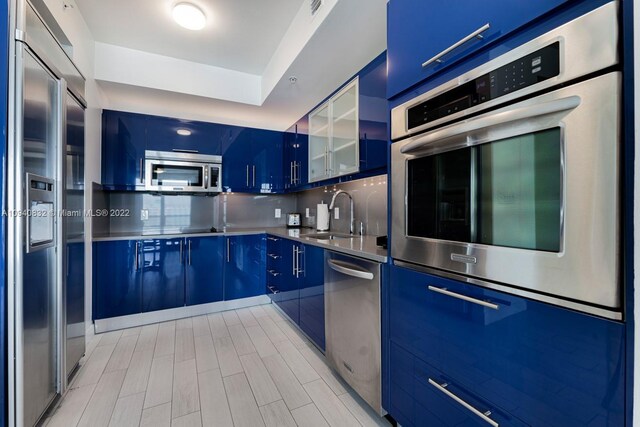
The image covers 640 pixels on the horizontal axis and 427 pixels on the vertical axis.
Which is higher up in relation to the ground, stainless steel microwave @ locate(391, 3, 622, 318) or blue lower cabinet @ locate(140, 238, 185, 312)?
stainless steel microwave @ locate(391, 3, 622, 318)

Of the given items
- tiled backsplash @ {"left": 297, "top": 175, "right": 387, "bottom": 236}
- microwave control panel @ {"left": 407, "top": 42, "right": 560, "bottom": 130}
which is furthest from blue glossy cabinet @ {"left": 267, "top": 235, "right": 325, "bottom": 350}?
microwave control panel @ {"left": 407, "top": 42, "right": 560, "bottom": 130}

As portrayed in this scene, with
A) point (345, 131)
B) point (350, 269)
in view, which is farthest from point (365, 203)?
point (350, 269)

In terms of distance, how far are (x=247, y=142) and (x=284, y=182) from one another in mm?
665

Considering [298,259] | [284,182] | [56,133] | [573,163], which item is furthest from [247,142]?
[573,163]

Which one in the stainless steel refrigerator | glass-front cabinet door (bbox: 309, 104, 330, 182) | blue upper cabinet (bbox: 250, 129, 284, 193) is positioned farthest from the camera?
blue upper cabinet (bbox: 250, 129, 284, 193)

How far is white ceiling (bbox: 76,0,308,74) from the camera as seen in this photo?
1987 mm

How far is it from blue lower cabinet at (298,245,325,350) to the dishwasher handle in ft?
0.73

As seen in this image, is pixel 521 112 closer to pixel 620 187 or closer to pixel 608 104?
pixel 608 104

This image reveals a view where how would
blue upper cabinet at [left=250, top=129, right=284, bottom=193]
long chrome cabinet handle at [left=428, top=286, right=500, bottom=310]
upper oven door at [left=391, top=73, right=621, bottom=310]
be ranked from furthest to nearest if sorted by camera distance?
1. blue upper cabinet at [left=250, top=129, right=284, bottom=193]
2. long chrome cabinet handle at [left=428, top=286, right=500, bottom=310]
3. upper oven door at [left=391, top=73, right=621, bottom=310]

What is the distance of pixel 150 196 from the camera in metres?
3.08

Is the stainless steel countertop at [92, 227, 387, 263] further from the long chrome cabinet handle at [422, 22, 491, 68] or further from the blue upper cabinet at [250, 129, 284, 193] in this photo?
the long chrome cabinet handle at [422, 22, 491, 68]

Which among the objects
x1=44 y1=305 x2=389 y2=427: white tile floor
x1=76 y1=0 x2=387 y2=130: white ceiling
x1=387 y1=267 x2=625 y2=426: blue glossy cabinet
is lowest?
x1=44 y1=305 x2=389 y2=427: white tile floor

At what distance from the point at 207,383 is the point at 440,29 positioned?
2305mm

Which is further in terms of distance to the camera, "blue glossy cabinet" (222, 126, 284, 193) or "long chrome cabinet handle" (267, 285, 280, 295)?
"blue glossy cabinet" (222, 126, 284, 193)
